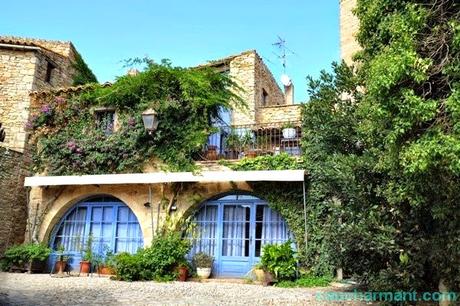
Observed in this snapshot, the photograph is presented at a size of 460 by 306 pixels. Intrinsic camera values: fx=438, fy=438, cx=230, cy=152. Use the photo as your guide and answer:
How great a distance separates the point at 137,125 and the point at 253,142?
3.63 meters

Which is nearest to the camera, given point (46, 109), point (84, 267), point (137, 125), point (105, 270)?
point (105, 270)

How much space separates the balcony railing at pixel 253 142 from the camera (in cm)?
1295

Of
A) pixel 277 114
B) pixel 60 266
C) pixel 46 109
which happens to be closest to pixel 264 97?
pixel 277 114

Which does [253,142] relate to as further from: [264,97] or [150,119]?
[264,97]

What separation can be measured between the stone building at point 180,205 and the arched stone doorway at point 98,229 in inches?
1.2

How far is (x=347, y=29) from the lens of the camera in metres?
15.5

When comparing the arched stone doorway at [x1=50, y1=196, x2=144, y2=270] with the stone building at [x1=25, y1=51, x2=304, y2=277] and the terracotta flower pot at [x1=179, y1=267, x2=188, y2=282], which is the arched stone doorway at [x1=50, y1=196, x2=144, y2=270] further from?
the terracotta flower pot at [x1=179, y1=267, x2=188, y2=282]

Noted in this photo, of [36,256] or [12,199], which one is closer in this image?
[36,256]

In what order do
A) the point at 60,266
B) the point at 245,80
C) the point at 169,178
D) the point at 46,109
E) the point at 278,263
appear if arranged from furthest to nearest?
the point at 245,80
the point at 46,109
the point at 60,266
the point at 169,178
the point at 278,263

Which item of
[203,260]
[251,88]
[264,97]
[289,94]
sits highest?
[289,94]

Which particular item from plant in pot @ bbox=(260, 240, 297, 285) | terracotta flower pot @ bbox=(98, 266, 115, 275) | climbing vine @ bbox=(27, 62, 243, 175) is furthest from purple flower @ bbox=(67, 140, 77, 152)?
plant in pot @ bbox=(260, 240, 297, 285)

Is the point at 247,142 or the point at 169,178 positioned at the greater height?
the point at 247,142

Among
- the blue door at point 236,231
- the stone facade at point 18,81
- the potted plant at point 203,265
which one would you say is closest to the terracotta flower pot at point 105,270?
the blue door at point 236,231

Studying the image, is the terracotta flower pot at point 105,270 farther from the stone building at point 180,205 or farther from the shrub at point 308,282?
the shrub at point 308,282
